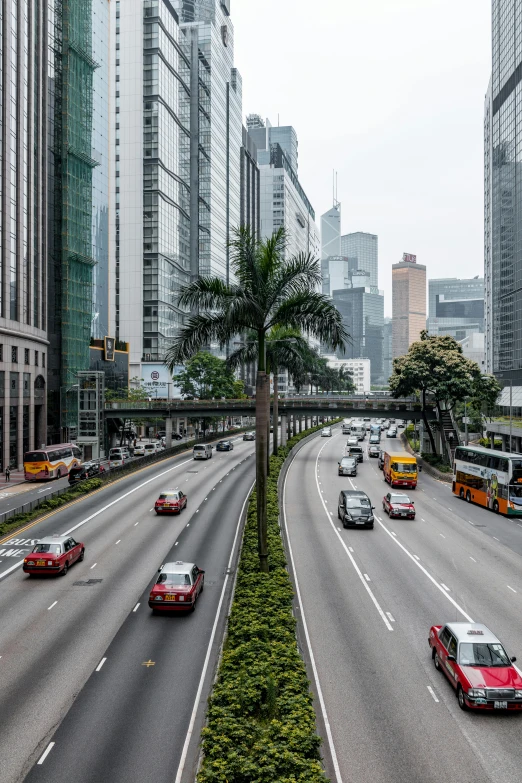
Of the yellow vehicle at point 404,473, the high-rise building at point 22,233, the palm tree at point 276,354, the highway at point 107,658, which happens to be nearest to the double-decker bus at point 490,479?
the yellow vehicle at point 404,473

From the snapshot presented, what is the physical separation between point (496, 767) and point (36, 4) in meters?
86.8

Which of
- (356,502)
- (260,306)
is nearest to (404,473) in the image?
(356,502)

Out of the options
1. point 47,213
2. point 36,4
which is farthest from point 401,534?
point 36,4

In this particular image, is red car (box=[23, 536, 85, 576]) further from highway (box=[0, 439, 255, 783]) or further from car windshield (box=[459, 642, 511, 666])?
car windshield (box=[459, 642, 511, 666])

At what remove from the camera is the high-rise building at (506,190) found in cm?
10109

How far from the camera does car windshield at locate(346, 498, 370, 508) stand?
124 ft

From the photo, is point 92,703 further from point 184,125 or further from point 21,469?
point 184,125

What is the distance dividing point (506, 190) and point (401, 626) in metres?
103

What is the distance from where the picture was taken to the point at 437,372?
64125 mm

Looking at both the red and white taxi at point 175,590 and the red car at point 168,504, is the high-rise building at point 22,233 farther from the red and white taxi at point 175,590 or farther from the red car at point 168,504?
the red and white taxi at point 175,590

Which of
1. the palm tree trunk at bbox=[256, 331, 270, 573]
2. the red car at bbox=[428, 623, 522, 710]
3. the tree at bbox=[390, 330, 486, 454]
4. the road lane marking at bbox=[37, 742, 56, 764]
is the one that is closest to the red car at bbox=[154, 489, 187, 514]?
the palm tree trunk at bbox=[256, 331, 270, 573]

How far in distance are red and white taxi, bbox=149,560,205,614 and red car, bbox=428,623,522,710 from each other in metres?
8.71

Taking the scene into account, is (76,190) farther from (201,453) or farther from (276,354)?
(276,354)

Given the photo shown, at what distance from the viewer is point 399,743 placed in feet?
45.0
